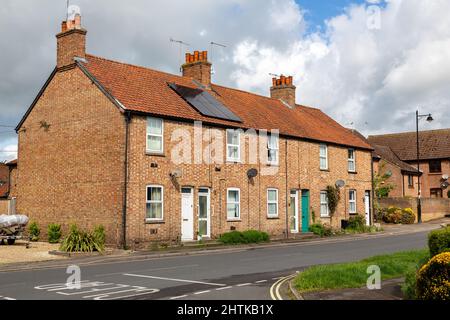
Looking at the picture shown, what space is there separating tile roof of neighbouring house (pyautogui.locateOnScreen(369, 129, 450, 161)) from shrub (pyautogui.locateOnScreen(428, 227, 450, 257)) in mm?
52189

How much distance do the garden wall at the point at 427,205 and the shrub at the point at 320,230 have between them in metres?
15.4

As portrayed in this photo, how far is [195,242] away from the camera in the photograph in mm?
25750

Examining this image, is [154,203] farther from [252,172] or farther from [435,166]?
[435,166]

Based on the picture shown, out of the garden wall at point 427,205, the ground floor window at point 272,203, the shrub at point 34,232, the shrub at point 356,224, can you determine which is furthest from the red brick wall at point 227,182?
the garden wall at point 427,205

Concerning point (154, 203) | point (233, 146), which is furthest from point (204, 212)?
point (233, 146)

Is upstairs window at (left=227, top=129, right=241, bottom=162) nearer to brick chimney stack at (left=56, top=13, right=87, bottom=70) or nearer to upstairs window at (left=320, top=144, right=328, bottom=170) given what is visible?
upstairs window at (left=320, top=144, right=328, bottom=170)

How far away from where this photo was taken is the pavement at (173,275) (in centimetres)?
1170

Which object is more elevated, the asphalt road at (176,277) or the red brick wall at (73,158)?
the red brick wall at (73,158)

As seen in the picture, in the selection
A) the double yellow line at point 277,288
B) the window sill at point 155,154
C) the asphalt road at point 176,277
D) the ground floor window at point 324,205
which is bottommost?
the double yellow line at point 277,288

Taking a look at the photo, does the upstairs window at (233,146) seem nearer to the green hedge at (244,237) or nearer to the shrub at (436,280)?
the green hedge at (244,237)

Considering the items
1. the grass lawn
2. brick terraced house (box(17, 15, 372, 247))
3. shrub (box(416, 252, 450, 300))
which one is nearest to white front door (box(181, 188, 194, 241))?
brick terraced house (box(17, 15, 372, 247))
